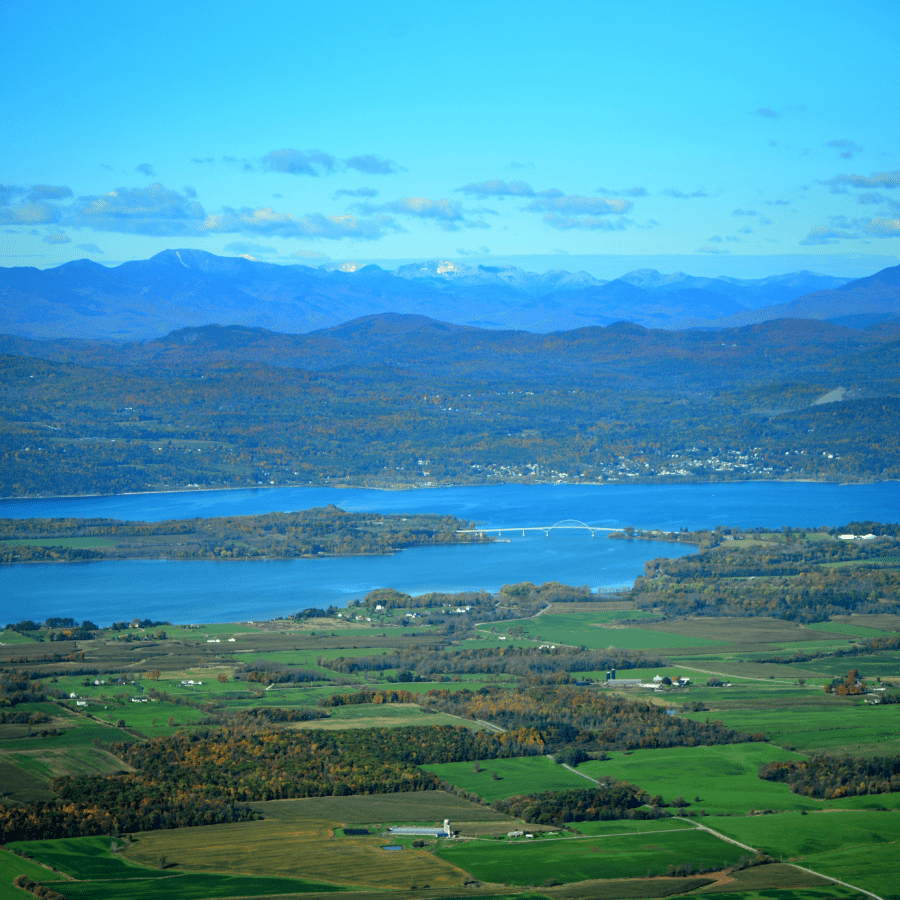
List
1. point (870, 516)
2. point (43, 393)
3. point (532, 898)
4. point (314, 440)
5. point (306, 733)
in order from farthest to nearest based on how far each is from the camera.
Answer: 1. point (43, 393)
2. point (314, 440)
3. point (870, 516)
4. point (306, 733)
5. point (532, 898)

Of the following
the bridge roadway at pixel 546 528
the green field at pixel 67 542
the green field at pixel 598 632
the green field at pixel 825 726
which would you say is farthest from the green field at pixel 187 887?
the bridge roadway at pixel 546 528

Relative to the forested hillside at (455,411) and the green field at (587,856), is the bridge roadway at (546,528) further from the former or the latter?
the green field at (587,856)

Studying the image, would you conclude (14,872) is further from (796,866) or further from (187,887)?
(796,866)

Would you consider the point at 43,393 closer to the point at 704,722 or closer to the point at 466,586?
the point at 466,586

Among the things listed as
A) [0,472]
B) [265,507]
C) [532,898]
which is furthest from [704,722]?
[0,472]

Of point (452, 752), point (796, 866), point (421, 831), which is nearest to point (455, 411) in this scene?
point (452, 752)

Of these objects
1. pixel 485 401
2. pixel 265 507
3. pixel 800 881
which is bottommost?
pixel 800 881

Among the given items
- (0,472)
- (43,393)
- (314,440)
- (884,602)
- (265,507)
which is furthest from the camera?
(43,393)
